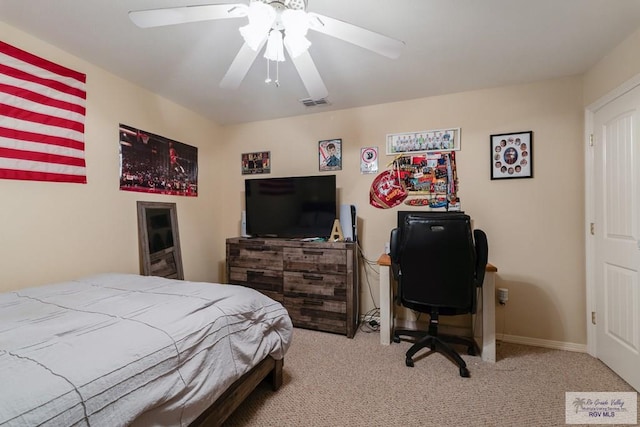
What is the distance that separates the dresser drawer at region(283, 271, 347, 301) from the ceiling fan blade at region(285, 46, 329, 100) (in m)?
1.66

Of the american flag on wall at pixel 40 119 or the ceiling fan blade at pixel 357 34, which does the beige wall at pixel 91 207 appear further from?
the ceiling fan blade at pixel 357 34

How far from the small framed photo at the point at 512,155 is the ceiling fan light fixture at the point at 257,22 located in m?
2.30

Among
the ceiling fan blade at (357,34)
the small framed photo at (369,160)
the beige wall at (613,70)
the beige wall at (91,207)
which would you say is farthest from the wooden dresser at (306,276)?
the beige wall at (613,70)

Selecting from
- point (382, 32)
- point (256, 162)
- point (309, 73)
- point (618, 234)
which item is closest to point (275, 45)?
point (309, 73)

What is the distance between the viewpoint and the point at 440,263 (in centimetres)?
201

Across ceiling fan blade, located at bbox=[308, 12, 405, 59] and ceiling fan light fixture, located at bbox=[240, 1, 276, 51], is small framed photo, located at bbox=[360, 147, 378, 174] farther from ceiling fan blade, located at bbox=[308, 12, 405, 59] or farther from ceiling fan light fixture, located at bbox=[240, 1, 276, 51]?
ceiling fan light fixture, located at bbox=[240, 1, 276, 51]

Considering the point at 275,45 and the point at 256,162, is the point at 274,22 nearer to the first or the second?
Answer: the point at 275,45

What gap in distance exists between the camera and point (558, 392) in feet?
5.78

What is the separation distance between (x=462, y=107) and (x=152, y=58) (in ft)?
8.98

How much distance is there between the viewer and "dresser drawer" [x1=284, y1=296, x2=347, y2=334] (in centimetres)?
262

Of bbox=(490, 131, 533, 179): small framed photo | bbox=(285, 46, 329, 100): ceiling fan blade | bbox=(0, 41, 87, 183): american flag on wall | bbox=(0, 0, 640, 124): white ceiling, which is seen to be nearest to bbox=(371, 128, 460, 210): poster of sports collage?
bbox=(490, 131, 533, 179): small framed photo

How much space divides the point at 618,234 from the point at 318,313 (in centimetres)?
243

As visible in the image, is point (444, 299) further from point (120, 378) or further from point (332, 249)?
point (120, 378)

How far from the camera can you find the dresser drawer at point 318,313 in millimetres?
2625
